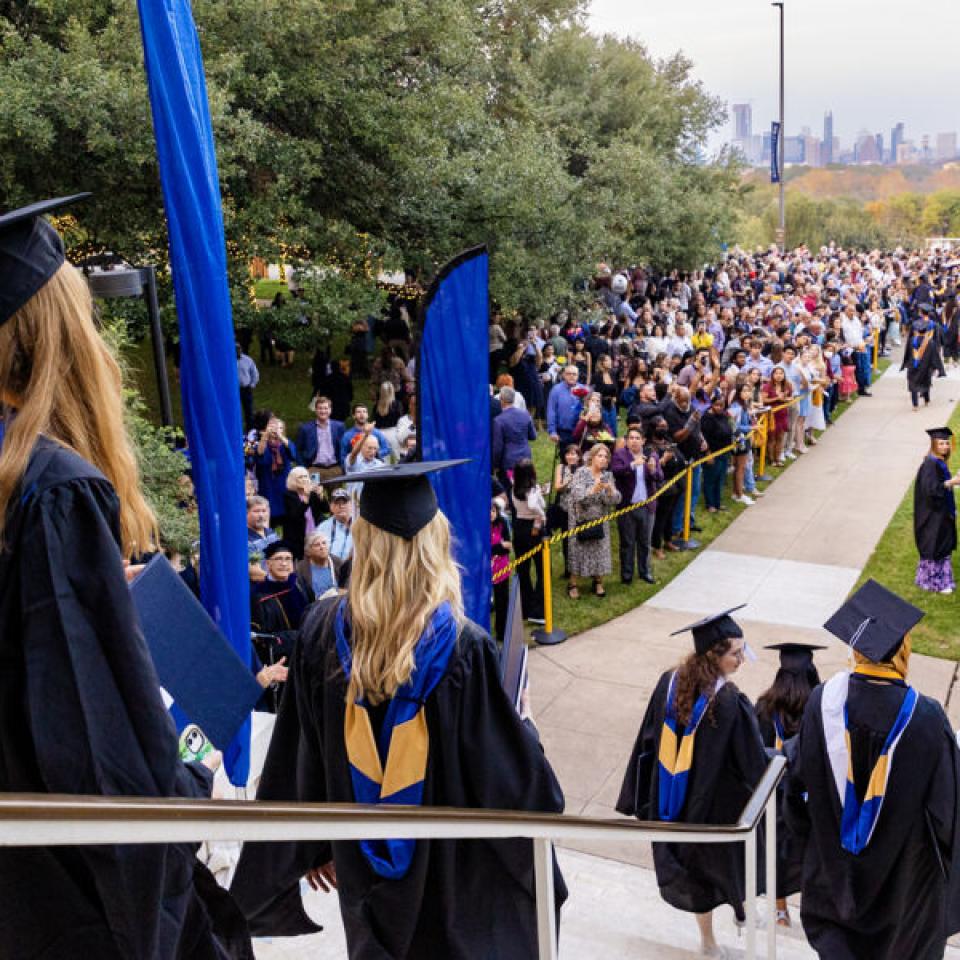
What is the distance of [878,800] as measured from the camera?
4.78 meters

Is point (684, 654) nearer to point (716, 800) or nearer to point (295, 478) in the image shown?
point (716, 800)

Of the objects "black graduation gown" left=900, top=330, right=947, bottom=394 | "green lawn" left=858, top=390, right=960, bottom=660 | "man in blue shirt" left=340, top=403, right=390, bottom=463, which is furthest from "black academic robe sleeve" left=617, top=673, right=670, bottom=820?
"black graduation gown" left=900, top=330, right=947, bottom=394

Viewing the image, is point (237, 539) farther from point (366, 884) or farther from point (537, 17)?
point (537, 17)

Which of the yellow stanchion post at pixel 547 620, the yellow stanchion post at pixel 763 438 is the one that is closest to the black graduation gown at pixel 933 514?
the yellow stanchion post at pixel 547 620

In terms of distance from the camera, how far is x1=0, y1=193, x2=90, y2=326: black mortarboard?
164 cm

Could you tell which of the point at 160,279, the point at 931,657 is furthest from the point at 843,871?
→ the point at 160,279

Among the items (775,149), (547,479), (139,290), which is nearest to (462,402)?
(139,290)

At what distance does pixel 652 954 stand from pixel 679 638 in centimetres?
516

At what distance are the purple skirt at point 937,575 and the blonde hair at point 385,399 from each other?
6190 millimetres

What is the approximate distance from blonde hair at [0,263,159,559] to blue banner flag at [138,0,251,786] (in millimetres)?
2809

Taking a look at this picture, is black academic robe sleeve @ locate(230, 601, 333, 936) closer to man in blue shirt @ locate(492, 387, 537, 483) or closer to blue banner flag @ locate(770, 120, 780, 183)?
man in blue shirt @ locate(492, 387, 537, 483)

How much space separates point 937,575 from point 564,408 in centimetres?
496

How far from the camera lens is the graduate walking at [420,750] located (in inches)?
112

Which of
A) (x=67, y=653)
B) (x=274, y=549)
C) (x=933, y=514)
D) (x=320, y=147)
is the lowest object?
(x=933, y=514)
